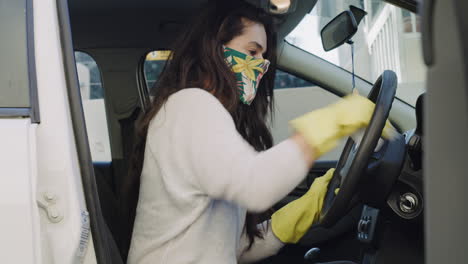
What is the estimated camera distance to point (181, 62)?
1764mm

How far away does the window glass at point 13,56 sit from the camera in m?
1.31

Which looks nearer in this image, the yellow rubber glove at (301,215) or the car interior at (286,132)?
the car interior at (286,132)

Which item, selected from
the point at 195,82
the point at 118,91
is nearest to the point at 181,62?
A: the point at 195,82

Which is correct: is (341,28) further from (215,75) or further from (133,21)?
(133,21)

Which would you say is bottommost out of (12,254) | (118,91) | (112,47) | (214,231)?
(214,231)

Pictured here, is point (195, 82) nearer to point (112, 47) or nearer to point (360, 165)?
point (360, 165)

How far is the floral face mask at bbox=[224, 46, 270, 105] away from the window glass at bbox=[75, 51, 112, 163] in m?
1.22

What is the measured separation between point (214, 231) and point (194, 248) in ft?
0.25

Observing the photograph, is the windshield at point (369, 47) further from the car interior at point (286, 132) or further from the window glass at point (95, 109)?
the window glass at point (95, 109)

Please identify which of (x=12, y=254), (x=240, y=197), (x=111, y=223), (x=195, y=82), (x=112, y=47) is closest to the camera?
(x=12, y=254)

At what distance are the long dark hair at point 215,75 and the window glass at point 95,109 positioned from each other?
0.86 metres

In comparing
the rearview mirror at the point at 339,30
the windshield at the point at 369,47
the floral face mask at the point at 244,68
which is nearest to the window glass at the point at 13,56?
the floral face mask at the point at 244,68

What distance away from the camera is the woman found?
1333 mm

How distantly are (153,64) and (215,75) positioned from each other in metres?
1.25
